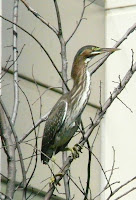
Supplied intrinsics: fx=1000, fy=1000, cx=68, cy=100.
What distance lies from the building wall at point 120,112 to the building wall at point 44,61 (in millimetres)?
96

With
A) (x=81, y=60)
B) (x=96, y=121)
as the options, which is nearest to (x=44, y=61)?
(x=81, y=60)

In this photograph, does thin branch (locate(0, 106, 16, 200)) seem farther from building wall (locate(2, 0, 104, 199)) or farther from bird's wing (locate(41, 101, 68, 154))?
building wall (locate(2, 0, 104, 199))

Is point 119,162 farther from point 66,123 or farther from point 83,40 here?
point 66,123

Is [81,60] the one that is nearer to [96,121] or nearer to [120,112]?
[96,121]

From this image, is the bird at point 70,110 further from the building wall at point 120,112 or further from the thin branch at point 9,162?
the building wall at point 120,112

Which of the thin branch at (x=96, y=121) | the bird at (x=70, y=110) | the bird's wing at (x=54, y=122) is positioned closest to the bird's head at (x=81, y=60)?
the bird at (x=70, y=110)

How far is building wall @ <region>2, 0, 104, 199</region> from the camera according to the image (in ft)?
24.3

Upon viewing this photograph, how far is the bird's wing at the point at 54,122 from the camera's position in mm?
5789

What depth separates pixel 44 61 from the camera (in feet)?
25.9

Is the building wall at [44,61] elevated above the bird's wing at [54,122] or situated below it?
above

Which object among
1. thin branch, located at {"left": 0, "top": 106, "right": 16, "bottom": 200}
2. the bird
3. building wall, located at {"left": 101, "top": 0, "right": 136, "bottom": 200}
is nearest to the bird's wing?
the bird

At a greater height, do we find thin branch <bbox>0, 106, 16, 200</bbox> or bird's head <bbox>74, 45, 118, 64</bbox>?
bird's head <bbox>74, 45, 118, 64</bbox>

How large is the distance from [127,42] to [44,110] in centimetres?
151

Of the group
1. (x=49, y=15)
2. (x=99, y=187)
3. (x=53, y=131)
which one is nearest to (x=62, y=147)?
(x=53, y=131)
